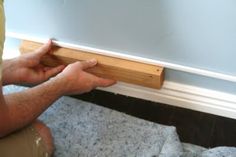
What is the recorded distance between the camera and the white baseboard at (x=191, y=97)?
121cm

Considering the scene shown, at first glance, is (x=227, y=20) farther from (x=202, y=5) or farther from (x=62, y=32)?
(x=62, y=32)

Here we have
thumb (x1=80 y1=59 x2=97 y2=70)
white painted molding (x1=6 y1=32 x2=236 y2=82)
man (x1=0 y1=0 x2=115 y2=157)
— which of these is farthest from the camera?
thumb (x1=80 y1=59 x2=97 y2=70)

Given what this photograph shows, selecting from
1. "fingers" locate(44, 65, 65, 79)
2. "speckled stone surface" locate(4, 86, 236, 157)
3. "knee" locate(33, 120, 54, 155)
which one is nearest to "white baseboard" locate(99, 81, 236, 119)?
"speckled stone surface" locate(4, 86, 236, 157)

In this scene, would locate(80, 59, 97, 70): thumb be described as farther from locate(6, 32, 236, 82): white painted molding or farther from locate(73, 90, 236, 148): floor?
locate(73, 90, 236, 148): floor

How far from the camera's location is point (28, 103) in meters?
1.06

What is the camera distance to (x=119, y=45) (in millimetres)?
1219

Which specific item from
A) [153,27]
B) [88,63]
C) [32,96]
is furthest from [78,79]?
[153,27]

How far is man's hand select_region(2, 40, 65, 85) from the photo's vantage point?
1231 mm

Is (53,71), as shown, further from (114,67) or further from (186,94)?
(186,94)

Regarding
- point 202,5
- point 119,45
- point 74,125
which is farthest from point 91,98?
point 202,5

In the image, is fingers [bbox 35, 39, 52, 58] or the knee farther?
fingers [bbox 35, 39, 52, 58]

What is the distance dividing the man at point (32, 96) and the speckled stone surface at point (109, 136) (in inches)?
4.0

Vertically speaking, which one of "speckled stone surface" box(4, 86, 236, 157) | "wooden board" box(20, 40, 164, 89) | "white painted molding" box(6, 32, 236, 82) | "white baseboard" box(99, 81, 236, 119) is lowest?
"speckled stone surface" box(4, 86, 236, 157)

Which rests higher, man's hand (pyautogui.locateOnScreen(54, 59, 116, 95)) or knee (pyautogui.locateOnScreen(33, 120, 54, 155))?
man's hand (pyautogui.locateOnScreen(54, 59, 116, 95))
